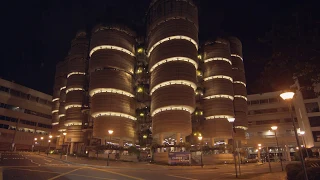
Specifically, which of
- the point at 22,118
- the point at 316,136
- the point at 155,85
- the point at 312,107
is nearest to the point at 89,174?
the point at 155,85

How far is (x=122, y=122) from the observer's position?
80.6 meters

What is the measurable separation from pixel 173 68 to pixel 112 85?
850 inches

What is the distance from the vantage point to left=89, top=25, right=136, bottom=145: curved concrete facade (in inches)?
3110

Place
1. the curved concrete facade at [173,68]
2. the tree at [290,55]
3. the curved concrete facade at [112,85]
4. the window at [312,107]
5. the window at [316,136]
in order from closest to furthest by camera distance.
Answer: the tree at [290,55]
the window at [316,136]
the window at [312,107]
the curved concrete facade at [173,68]
the curved concrete facade at [112,85]

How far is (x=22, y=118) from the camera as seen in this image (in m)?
95.2

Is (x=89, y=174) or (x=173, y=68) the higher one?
(x=173, y=68)

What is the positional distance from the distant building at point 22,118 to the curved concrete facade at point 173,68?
149 ft

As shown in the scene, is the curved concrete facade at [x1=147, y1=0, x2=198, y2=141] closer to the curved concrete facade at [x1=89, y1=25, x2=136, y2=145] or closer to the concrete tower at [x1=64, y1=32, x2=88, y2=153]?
the curved concrete facade at [x1=89, y1=25, x2=136, y2=145]

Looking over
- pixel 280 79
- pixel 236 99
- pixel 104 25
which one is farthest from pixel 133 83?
pixel 280 79

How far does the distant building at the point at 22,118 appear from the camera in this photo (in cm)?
8725

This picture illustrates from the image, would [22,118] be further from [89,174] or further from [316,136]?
[316,136]

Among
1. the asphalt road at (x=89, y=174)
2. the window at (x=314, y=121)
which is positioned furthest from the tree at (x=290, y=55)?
the window at (x=314, y=121)

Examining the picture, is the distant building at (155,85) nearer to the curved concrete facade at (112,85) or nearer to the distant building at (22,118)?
the curved concrete facade at (112,85)

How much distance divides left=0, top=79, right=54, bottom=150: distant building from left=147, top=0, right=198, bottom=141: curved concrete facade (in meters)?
45.5
